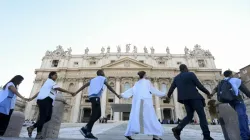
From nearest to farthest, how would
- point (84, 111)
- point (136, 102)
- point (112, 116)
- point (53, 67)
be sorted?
point (136, 102), point (112, 116), point (84, 111), point (53, 67)

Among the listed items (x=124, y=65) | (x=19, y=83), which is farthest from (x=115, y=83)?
(x=19, y=83)

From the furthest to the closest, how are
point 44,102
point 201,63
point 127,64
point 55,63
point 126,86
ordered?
point 55,63 < point 201,63 < point 127,64 < point 126,86 < point 44,102

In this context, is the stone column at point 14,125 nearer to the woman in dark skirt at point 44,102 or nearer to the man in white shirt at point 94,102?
the woman in dark skirt at point 44,102

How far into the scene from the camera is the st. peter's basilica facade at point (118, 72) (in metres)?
33.2

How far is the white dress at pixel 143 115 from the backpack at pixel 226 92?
5.90 ft

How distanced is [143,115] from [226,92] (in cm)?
230

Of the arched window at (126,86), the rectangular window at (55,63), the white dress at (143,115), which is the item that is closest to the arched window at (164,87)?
the arched window at (126,86)

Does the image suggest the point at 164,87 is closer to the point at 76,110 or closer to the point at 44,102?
the point at 76,110

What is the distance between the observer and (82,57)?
1640 inches

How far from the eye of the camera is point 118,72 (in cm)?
3688

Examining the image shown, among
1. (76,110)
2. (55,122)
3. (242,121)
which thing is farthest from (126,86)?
(242,121)

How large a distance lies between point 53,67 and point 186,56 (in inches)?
1299

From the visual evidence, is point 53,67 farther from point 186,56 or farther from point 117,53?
point 186,56

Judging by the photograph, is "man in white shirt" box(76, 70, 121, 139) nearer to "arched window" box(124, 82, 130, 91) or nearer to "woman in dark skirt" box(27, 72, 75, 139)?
"woman in dark skirt" box(27, 72, 75, 139)
